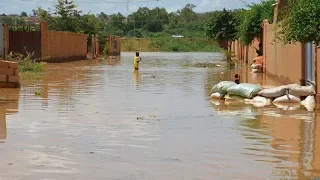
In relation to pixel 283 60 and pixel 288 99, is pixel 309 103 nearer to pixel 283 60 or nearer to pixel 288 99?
pixel 288 99

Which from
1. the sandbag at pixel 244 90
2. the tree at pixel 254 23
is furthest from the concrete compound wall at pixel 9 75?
the tree at pixel 254 23

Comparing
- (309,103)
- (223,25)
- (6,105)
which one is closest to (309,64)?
(309,103)

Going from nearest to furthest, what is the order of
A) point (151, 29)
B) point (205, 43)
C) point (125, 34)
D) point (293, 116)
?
1. point (293, 116)
2. point (205, 43)
3. point (125, 34)
4. point (151, 29)

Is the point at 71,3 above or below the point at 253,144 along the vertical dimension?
above

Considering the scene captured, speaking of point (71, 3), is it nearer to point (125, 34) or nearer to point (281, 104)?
point (281, 104)

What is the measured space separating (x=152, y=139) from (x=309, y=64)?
8.66m

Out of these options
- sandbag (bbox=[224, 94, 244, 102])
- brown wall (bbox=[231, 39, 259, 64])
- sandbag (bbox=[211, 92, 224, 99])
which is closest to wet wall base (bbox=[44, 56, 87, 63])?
brown wall (bbox=[231, 39, 259, 64])

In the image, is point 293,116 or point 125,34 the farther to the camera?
point 125,34

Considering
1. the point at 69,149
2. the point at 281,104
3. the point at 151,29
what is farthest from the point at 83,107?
the point at 151,29

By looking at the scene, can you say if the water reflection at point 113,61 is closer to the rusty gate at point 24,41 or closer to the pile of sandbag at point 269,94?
the rusty gate at point 24,41

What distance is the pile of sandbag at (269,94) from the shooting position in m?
14.4

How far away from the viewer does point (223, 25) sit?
44.0 meters

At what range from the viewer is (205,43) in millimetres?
89125

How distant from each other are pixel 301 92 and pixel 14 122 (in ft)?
21.5
